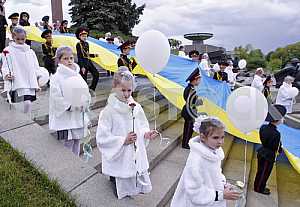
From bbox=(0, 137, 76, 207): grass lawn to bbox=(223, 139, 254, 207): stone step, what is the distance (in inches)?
98.9

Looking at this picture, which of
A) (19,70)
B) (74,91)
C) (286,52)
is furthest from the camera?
(286,52)

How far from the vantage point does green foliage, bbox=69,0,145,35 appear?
18.9m

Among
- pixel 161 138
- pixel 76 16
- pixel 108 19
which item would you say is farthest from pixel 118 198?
pixel 76 16

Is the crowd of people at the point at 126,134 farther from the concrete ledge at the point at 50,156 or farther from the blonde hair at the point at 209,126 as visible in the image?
the concrete ledge at the point at 50,156

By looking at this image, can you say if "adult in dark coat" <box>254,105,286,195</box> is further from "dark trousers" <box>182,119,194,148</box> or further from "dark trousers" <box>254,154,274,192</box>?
"dark trousers" <box>182,119,194,148</box>

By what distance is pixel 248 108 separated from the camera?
12.2 feet

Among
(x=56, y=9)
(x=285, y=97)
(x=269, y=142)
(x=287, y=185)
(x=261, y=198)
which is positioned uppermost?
(x=56, y=9)

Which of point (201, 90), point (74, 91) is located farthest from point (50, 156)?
point (201, 90)

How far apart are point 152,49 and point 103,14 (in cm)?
1476

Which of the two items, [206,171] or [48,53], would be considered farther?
[48,53]

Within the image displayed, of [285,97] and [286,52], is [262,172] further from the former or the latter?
[286,52]

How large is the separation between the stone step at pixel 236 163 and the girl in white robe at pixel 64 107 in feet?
8.10

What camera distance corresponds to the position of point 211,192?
2510 millimetres

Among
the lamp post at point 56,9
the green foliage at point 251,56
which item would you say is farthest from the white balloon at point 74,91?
the green foliage at point 251,56
